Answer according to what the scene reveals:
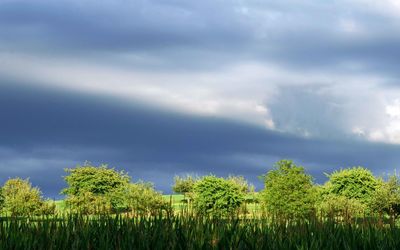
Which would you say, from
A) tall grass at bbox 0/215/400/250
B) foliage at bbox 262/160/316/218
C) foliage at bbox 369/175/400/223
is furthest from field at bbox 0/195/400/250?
foliage at bbox 369/175/400/223

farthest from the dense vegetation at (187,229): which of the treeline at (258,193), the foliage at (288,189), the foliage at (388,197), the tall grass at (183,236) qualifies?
the foliage at (388,197)

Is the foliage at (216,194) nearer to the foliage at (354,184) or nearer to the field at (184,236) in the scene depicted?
the foliage at (354,184)

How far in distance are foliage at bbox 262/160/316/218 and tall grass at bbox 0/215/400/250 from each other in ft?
133

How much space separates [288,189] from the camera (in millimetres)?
52500

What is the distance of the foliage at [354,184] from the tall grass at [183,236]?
54393 mm

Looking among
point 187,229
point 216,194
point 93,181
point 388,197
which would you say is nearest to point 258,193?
point 216,194

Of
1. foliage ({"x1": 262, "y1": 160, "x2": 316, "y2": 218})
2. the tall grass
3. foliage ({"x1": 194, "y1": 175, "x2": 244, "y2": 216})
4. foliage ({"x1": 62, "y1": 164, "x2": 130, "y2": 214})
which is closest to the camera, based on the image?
the tall grass

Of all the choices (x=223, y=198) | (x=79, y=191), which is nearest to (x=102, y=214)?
(x=223, y=198)

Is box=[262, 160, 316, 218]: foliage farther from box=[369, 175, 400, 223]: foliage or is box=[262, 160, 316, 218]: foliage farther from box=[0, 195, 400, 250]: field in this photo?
box=[0, 195, 400, 250]: field

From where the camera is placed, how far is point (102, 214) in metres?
11.6

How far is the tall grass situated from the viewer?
9.69m

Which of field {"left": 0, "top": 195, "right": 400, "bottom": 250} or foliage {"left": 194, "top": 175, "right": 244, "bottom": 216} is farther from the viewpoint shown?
foliage {"left": 194, "top": 175, "right": 244, "bottom": 216}

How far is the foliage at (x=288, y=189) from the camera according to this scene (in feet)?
170

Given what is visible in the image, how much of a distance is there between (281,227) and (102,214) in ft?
10.9
